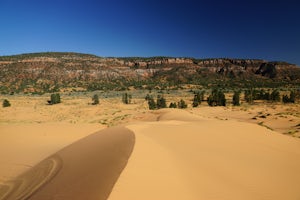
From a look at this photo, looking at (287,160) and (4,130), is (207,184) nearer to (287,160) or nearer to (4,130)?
(287,160)

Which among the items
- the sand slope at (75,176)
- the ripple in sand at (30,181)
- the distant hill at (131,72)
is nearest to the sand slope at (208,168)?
the sand slope at (75,176)

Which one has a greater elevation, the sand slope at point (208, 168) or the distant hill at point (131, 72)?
the distant hill at point (131, 72)

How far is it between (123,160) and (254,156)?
468cm

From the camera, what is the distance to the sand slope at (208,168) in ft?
18.3

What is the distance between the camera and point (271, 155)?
9188 millimetres

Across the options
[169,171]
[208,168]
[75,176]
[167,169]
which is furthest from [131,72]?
[169,171]

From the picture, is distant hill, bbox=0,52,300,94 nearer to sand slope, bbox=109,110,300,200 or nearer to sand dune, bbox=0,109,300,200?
sand dune, bbox=0,109,300,200

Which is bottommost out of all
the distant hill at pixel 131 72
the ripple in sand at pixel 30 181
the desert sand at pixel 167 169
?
the ripple in sand at pixel 30 181

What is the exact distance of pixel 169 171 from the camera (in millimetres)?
6566

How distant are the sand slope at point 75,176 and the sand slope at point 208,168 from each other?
0.49 m

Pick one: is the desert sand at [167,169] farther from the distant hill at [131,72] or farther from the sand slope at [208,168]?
the distant hill at [131,72]

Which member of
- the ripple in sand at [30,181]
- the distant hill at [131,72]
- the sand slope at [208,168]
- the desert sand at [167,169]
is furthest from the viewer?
the distant hill at [131,72]

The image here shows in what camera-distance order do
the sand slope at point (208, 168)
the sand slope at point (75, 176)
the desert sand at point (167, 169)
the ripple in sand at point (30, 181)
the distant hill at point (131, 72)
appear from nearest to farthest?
the sand slope at point (208, 168) < the desert sand at point (167, 169) < the sand slope at point (75, 176) < the ripple in sand at point (30, 181) < the distant hill at point (131, 72)

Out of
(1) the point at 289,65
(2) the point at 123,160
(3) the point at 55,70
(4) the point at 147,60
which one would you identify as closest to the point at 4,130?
(2) the point at 123,160
